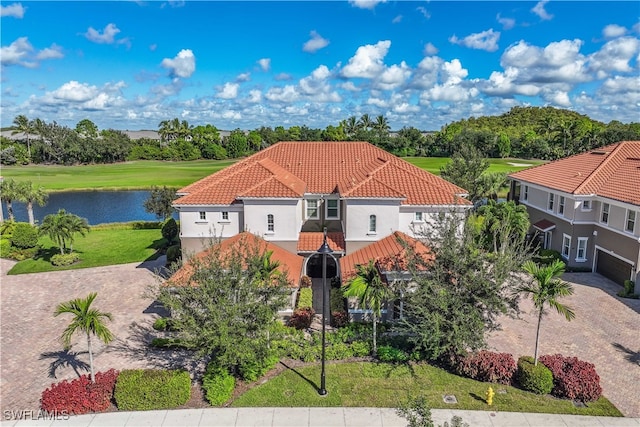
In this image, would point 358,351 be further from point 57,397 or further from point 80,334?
point 80,334

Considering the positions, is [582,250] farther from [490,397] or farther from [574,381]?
[490,397]

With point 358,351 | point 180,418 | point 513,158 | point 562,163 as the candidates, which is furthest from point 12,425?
point 513,158

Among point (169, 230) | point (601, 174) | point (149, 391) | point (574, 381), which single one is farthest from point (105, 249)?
point (601, 174)

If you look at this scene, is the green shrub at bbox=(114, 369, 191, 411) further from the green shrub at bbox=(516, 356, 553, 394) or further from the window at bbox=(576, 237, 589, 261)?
the window at bbox=(576, 237, 589, 261)

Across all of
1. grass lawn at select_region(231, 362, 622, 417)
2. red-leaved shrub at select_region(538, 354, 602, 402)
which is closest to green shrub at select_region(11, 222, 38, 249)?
grass lawn at select_region(231, 362, 622, 417)

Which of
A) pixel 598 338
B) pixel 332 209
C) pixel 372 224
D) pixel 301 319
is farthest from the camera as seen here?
pixel 332 209

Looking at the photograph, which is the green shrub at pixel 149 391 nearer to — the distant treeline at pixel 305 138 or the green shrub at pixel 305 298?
the green shrub at pixel 305 298
